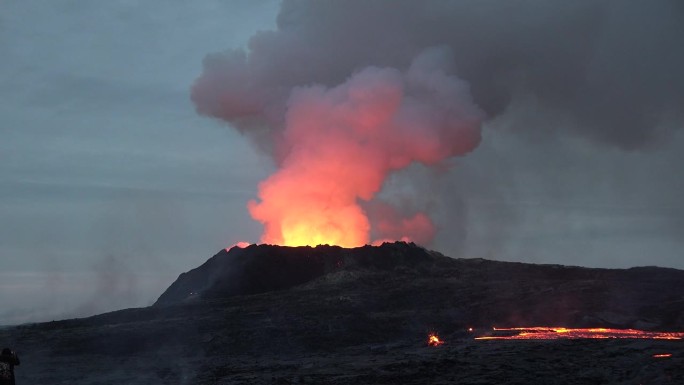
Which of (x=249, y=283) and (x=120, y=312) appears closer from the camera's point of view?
(x=120, y=312)

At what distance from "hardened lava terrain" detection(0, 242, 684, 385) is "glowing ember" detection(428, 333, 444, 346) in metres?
0.39

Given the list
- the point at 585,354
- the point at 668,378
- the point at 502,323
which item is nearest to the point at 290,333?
the point at 502,323

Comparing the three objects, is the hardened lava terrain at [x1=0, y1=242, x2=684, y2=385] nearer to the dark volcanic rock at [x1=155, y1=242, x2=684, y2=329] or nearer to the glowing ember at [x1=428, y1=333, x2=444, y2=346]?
the dark volcanic rock at [x1=155, y1=242, x2=684, y2=329]

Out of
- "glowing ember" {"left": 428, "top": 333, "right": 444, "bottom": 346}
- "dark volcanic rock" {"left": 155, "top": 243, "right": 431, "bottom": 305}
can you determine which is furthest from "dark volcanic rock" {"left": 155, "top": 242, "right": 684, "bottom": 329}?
"glowing ember" {"left": 428, "top": 333, "right": 444, "bottom": 346}

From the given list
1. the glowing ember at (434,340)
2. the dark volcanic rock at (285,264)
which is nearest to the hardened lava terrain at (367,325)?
the dark volcanic rock at (285,264)

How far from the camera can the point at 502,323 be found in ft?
156

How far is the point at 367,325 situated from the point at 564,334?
12.8 m

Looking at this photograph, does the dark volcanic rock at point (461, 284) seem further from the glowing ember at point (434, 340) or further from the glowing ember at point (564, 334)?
the glowing ember at point (434, 340)

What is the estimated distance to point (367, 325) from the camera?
49.4 m

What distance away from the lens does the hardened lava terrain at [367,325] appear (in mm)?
33872

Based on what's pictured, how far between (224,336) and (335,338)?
6842 millimetres

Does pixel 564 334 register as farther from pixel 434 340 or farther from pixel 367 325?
pixel 367 325

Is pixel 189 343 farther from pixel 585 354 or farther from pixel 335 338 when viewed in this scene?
pixel 585 354

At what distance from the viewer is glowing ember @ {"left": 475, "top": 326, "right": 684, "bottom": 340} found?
39562mm
